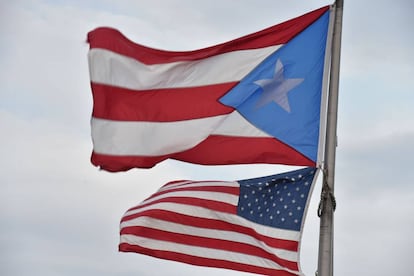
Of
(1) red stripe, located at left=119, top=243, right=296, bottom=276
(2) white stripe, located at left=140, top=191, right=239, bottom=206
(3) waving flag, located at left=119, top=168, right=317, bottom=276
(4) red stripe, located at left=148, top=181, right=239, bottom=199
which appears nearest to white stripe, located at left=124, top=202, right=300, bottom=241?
(3) waving flag, located at left=119, top=168, right=317, bottom=276

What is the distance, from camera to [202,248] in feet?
56.1

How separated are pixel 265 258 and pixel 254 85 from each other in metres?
3.02

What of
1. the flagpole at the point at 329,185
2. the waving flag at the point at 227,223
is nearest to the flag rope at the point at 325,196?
the flagpole at the point at 329,185

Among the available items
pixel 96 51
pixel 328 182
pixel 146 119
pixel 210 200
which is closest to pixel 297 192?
pixel 328 182

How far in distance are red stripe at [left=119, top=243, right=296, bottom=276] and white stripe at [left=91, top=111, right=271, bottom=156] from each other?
2.45 m

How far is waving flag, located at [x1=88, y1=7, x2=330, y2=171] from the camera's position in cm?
1533

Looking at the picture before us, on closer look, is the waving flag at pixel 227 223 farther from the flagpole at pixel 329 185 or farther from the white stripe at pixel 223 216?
the flagpole at pixel 329 185

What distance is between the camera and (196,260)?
17.2m

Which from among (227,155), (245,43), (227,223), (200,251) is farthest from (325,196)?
(245,43)

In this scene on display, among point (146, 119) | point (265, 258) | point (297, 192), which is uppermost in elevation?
point (146, 119)

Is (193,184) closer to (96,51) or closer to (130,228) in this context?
(130,228)

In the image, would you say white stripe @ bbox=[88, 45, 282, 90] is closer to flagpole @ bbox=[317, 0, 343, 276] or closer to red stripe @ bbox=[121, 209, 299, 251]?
flagpole @ bbox=[317, 0, 343, 276]

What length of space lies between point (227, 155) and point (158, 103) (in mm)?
1459

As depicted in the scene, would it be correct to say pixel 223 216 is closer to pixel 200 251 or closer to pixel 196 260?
pixel 200 251
